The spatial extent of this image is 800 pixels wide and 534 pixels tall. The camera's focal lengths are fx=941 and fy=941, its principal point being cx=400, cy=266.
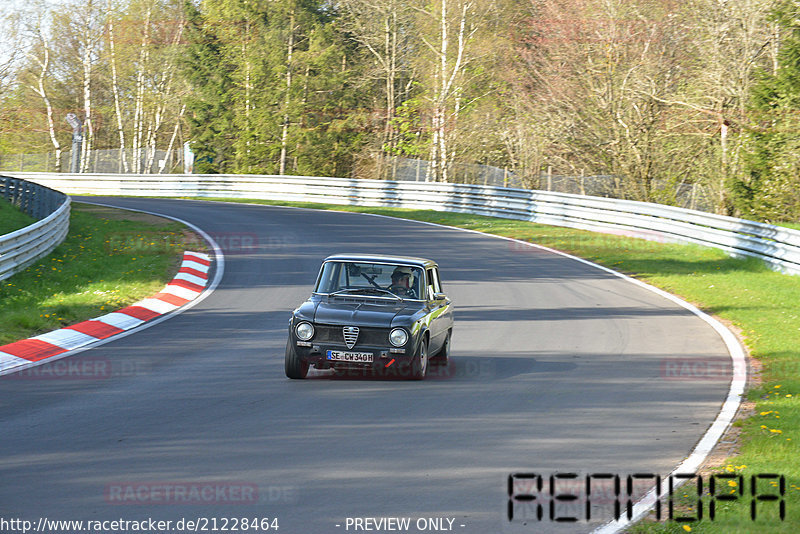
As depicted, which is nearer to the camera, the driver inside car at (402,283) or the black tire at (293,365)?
the black tire at (293,365)

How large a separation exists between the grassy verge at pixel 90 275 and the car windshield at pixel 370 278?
4571 mm

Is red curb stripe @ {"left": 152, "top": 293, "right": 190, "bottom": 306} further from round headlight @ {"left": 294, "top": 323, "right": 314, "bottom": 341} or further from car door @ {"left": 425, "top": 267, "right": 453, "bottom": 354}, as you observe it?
round headlight @ {"left": 294, "top": 323, "right": 314, "bottom": 341}

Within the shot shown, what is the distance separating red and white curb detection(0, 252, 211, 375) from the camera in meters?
12.0

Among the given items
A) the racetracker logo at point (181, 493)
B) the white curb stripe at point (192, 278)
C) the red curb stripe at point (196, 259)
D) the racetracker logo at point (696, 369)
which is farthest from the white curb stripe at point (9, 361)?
the red curb stripe at point (196, 259)

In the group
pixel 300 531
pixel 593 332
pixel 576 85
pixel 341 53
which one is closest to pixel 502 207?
pixel 576 85

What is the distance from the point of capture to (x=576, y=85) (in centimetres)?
3753

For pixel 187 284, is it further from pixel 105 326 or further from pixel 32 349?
pixel 32 349

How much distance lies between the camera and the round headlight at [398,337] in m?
10.6

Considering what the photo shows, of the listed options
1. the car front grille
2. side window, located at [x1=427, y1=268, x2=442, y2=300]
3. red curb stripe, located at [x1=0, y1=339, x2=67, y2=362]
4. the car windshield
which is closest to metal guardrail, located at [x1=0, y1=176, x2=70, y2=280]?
red curb stripe, located at [x1=0, y1=339, x2=67, y2=362]

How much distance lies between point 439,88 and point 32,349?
39.8 meters

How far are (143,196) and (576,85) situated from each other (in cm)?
2105

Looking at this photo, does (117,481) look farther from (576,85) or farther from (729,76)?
(576,85)

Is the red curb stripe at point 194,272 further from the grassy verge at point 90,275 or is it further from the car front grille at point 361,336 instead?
the car front grille at point 361,336

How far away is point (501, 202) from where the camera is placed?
33.4 metres
